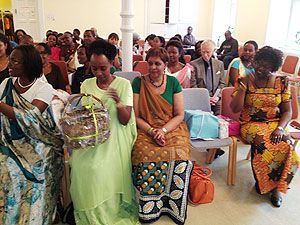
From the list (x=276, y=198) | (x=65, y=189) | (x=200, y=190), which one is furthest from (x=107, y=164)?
(x=276, y=198)

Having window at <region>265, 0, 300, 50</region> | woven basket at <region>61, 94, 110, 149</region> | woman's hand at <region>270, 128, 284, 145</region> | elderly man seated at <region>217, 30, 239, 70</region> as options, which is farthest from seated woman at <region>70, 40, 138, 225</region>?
window at <region>265, 0, 300, 50</region>

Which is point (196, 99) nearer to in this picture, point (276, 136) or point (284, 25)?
point (276, 136)

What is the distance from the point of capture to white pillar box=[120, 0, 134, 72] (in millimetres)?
3353

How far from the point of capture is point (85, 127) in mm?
1751

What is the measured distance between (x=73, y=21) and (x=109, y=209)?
7.98 metres

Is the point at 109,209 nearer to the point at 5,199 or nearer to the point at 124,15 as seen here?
the point at 5,199

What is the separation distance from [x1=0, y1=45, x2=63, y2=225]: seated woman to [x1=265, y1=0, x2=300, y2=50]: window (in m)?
6.45

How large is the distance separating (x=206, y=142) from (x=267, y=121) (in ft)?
2.02

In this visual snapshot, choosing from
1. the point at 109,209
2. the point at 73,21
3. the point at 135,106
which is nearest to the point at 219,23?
the point at 73,21

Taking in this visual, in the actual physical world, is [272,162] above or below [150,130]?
below

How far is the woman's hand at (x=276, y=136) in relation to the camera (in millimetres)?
2494

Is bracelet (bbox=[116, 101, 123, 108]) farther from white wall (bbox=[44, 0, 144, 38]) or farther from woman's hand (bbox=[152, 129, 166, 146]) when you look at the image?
white wall (bbox=[44, 0, 144, 38])

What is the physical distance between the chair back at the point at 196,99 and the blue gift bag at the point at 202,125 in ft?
0.95

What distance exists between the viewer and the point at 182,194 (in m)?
2.19
